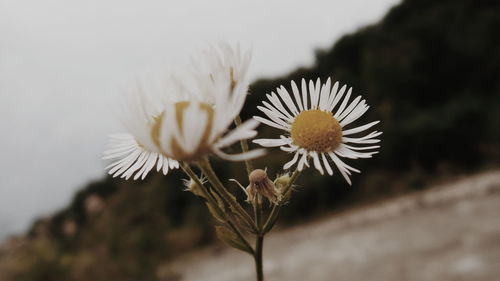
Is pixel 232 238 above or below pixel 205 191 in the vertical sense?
below

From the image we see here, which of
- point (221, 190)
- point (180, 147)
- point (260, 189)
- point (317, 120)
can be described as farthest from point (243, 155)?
point (317, 120)

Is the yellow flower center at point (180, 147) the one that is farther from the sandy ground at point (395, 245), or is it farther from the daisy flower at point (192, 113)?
the sandy ground at point (395, 245)

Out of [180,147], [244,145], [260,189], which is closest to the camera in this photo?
[180,147]

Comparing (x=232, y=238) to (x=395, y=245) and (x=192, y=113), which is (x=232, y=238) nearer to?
(x=192, y=113)

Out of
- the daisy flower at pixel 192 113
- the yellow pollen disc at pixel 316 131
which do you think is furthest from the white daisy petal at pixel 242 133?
the yellow pollen disc at pixel 316 131

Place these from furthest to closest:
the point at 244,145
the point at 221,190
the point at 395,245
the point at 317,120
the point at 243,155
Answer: the point at 395,245, the point at 317,120, the point at 244,145, the point at 221,190, the point at 243,155

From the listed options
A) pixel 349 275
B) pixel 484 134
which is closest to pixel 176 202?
pixel 349 275

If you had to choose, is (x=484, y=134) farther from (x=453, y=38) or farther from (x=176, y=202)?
(x=176, y=202)
